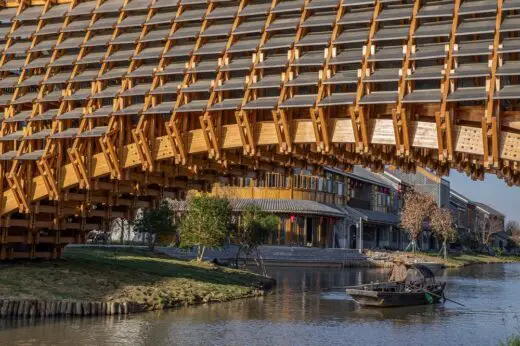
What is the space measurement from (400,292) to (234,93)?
18.1m

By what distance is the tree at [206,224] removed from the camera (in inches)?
2101

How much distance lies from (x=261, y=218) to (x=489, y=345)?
3229 cm

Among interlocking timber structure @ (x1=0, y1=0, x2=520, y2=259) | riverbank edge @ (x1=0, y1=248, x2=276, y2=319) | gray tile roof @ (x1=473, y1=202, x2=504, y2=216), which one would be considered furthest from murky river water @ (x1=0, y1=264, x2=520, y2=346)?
gray tile roof @ (x1=473, y1=202, x2=504, y2=216)

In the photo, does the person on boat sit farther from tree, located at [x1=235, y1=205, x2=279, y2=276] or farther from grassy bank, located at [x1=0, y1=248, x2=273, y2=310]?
tree, located at [x1=235, y1=205, x2=279, y2=276]

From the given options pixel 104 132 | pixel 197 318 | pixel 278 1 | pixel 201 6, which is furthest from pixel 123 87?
pixel 197 318

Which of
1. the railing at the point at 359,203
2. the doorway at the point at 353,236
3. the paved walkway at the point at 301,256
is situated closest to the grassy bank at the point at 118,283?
the paved walkway at the point at 301,256

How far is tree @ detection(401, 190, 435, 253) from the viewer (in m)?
102

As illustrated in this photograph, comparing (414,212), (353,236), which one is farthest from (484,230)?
(353,236)

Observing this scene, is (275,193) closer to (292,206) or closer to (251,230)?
(292,206)

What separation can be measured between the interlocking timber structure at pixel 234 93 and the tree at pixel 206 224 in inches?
643

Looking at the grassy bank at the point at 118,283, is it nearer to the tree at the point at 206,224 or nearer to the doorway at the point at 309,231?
the tree at the point at 206,224

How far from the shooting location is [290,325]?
32.7 m

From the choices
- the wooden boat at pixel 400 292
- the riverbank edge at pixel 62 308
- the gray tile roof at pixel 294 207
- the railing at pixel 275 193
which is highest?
the railing at pixel 275 193

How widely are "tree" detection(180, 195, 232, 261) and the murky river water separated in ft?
29.6
